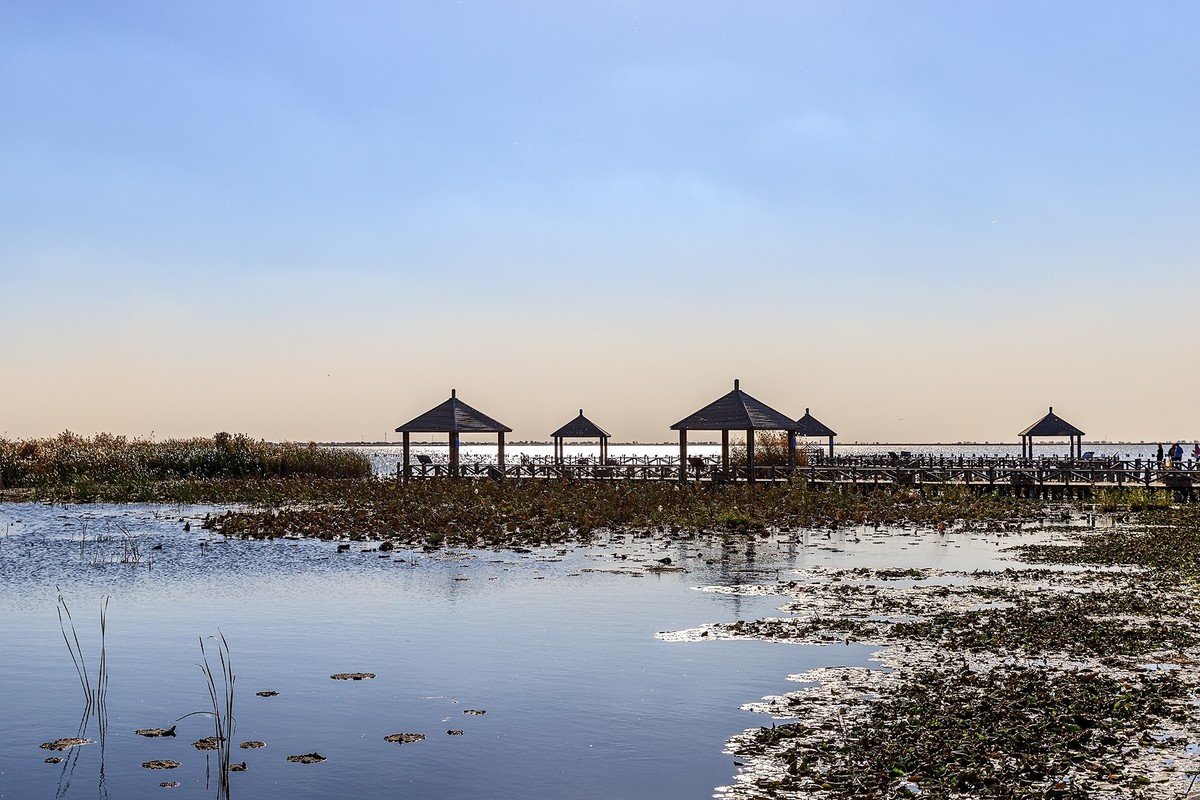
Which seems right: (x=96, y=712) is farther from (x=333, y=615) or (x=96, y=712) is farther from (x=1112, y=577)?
(x=1112, y=577)

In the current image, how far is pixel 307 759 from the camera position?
8.08 m

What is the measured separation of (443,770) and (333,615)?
7.12m

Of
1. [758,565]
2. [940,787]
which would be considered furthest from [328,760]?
[758,565]

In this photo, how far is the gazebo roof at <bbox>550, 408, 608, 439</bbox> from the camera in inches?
1959

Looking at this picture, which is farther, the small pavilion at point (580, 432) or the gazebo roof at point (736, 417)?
the small pavilion at point (580, 432)

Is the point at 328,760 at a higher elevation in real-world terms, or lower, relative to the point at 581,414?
lower

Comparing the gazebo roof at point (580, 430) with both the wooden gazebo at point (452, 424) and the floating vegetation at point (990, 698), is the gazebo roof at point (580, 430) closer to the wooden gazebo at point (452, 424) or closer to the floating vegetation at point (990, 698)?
the wooden gazebo at point (452, 424)

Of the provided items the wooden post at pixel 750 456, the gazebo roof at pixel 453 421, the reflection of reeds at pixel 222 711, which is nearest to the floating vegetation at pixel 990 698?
the reflection of reeds at pixel 222 711

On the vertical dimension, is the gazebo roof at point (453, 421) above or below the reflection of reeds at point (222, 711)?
above

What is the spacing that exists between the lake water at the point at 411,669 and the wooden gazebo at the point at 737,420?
19.2 metres

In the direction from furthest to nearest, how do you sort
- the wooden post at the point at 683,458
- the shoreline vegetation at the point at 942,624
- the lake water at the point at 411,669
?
1. the wooden post at the point at 683,458
2. the lake water at the point at 411,669
3. the shoreline vegetation at the point at 942,624

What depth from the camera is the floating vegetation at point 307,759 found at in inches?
316

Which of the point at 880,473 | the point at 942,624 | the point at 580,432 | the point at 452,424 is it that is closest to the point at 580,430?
the point at 580,432

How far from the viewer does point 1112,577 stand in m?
16.7
